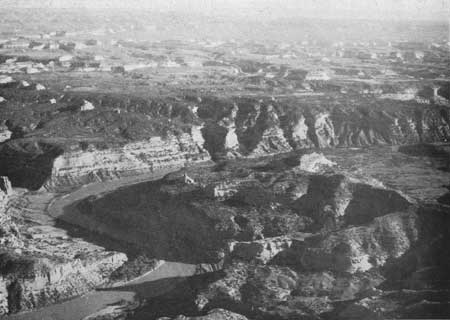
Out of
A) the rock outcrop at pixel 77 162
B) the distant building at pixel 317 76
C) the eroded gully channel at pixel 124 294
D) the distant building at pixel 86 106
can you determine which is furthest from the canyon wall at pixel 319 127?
the eroded gully channel at pixel 124 294

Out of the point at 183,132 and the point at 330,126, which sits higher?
the point at 183,132

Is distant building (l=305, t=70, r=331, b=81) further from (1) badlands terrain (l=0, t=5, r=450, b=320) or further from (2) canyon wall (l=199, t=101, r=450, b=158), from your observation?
(2) canyon wall (l=199, t=101, r=450, b=158)

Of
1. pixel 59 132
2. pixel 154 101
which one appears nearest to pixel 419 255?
pixel 59 132

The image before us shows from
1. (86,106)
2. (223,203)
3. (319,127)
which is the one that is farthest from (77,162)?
(319,127)

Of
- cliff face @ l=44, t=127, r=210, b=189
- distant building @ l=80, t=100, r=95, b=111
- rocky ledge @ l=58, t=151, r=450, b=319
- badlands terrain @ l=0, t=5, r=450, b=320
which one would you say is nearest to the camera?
rocky ledge @ l=58, t=151, r=450, b=319

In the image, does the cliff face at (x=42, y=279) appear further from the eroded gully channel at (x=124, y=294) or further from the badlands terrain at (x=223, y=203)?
the eroded gully channel at (x=124, y=294)

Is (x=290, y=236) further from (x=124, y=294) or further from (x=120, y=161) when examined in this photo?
(x=120, y=161)

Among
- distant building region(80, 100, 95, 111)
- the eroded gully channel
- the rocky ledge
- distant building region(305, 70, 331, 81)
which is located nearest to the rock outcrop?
the rocky ledge

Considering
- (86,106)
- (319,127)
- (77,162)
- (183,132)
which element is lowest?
(319,127)

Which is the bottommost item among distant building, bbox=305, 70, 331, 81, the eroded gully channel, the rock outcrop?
the eroded gully channel
